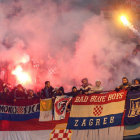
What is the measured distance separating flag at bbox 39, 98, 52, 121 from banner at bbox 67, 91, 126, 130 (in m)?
0.63

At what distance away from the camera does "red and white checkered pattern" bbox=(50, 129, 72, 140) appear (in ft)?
24.6

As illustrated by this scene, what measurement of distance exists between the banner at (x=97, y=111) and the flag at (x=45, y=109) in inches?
24.7

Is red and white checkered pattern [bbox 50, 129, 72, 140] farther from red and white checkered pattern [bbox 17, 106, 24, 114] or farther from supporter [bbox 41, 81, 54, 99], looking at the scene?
red and white checkered pattern [bbox 17, 106, 24, 114]

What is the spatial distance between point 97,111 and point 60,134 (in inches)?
46.8

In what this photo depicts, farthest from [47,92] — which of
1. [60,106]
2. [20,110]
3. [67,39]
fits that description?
[67,39]

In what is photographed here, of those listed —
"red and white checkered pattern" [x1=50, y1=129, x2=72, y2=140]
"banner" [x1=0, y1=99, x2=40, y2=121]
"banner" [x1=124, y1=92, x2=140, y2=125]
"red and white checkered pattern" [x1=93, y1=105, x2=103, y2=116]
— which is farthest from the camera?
"banner" [x1=0, y1=99, x2=40, y2=121]

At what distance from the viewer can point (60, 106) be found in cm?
768

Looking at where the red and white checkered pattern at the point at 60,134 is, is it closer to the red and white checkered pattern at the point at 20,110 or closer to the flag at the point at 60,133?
the flag at the point at 60,133

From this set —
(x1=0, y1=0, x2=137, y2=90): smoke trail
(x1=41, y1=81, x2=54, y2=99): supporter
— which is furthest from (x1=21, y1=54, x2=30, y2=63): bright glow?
(x1=41, y1=81, x2=54, y2=99): supporter

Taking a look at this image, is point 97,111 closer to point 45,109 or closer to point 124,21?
point 45,109

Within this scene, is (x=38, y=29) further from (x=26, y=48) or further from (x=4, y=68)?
(x=4, y=68)

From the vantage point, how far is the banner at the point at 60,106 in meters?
7.62

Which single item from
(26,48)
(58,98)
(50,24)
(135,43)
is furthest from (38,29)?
(58,98)

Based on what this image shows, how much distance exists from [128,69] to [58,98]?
10020mm
